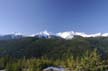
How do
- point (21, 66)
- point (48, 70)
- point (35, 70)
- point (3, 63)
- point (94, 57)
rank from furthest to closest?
point (3, 63)
point (21, 66)
point (48, 70)
point (35, 70)
point (94, 57)

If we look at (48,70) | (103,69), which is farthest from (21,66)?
(103,69)

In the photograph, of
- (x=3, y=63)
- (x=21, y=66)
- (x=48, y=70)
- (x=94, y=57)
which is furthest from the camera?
(x=3, y=63)

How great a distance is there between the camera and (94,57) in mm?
101500

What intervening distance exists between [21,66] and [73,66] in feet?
97.7

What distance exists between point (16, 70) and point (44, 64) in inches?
1084

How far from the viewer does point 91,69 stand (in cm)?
10150

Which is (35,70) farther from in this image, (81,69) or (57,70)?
(81,69)

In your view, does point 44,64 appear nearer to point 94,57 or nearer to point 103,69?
point 103,69

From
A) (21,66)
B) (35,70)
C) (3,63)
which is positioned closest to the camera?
(35,70)

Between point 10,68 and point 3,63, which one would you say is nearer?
point 10,68

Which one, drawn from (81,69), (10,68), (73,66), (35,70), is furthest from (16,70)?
(81,69)

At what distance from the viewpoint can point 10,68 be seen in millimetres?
121625

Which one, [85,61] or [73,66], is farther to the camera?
[73,66]

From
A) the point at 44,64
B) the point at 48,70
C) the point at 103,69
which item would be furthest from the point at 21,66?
the point at 103,69
